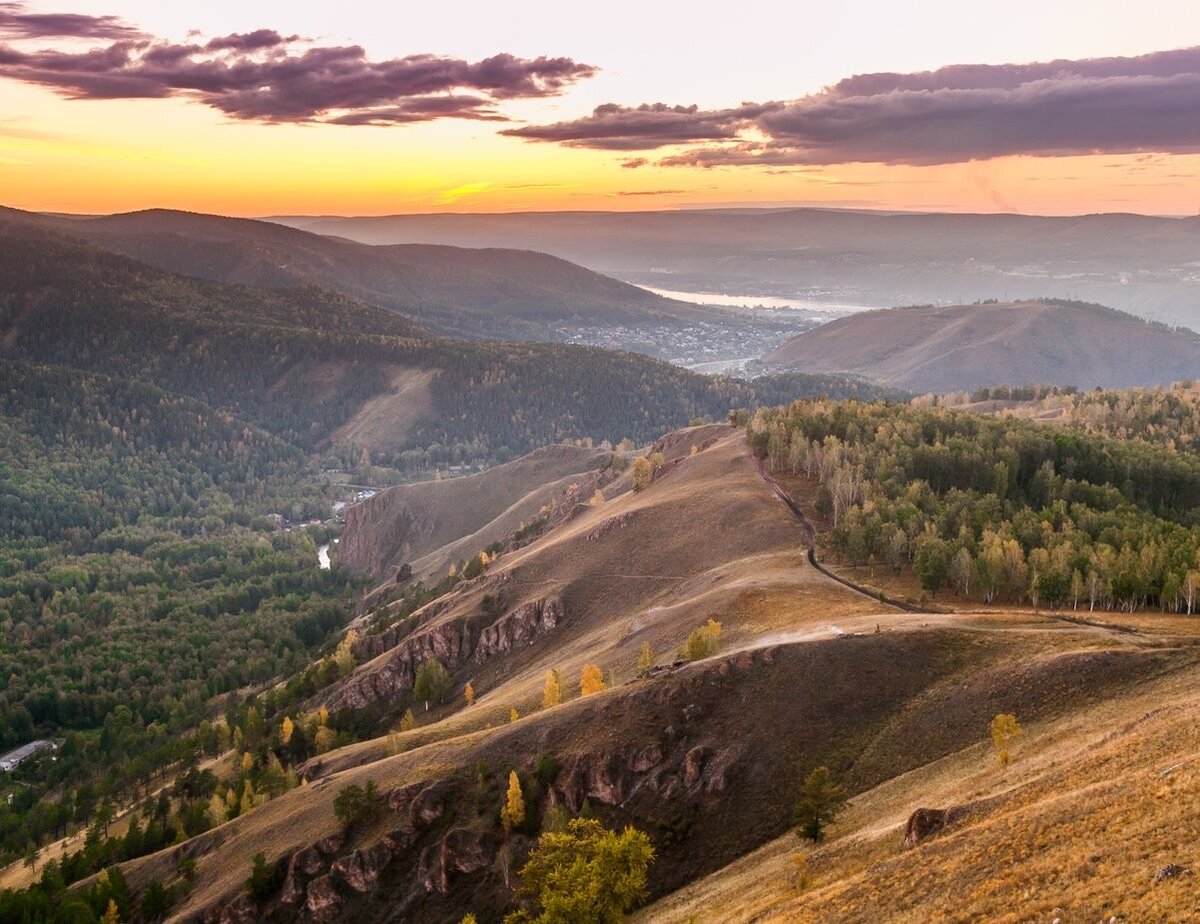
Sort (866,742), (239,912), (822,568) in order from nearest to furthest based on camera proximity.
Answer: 1. (866,742)
2. (239,912)
3. (822,568)

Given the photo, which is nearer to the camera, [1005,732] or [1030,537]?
[1005,732]

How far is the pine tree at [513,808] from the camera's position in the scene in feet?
346

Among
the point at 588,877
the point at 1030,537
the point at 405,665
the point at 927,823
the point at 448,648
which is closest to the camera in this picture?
the point at 927,823

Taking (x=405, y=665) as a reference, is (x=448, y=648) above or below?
above

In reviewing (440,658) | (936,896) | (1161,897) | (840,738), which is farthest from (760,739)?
(440,658)

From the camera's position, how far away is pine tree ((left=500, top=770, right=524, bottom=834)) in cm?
10550

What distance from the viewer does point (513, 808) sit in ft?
347

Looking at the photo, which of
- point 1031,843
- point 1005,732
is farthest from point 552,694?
point 1031,843

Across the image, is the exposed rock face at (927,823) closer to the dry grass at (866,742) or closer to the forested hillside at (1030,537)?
the dry grass at (866,742)

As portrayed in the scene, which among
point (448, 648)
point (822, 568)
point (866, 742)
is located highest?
point (822, 568)

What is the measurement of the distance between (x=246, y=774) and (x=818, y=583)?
9814 cm

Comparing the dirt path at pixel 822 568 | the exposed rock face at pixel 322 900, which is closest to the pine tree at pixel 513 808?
the exposed rock face at pixel 322 900

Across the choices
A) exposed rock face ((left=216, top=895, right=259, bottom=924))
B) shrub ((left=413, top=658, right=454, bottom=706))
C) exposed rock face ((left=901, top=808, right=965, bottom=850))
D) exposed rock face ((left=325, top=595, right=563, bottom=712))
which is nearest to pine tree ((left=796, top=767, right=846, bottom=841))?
exposed rock face ((left=901, top=808, right=965, bottom=850))

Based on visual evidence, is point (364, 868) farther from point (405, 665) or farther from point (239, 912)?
point (405, 665)
